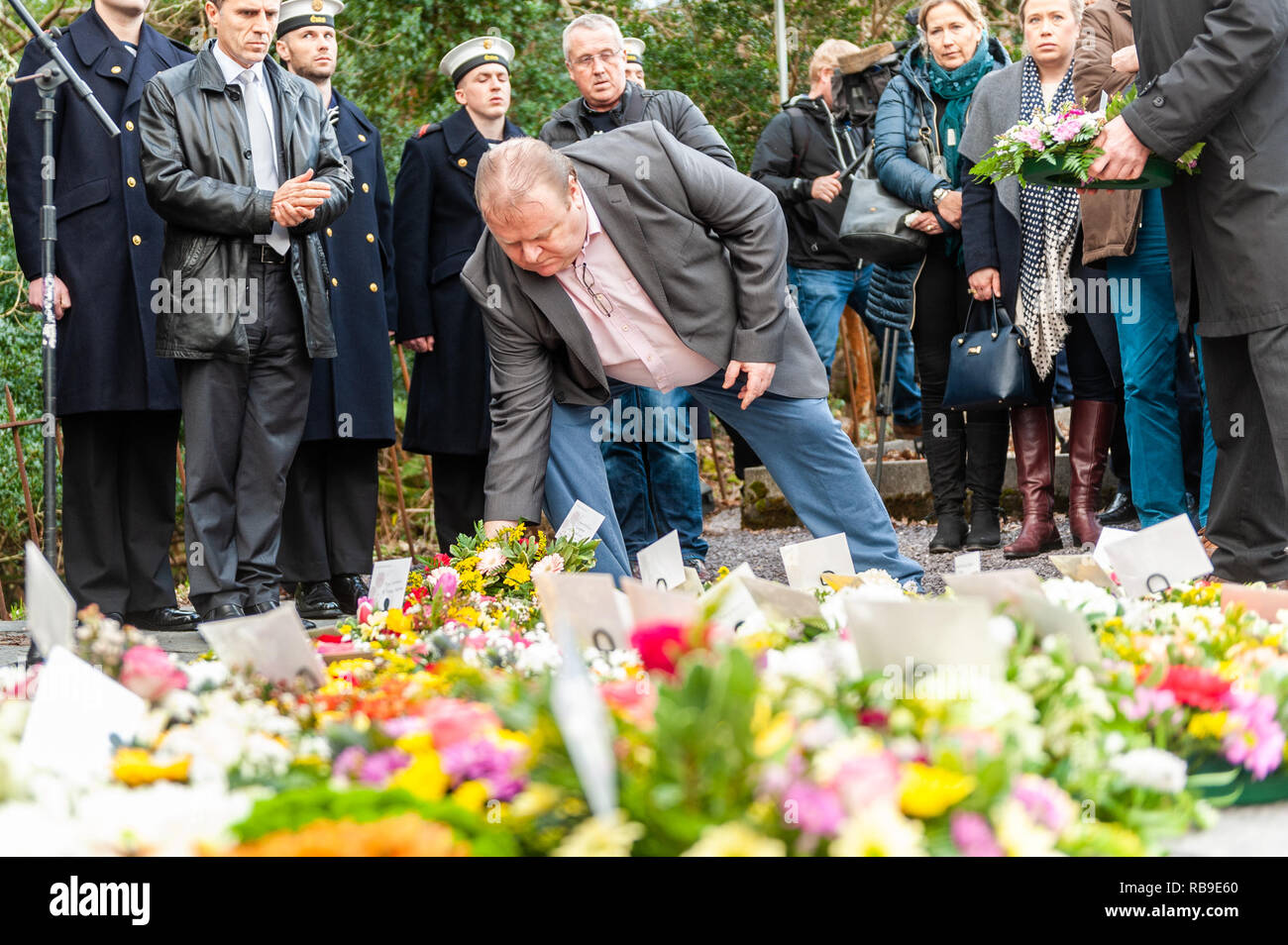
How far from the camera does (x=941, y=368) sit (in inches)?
221

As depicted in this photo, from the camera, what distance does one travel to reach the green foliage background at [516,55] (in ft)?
25.1

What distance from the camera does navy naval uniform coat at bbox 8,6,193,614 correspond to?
15.0 ft

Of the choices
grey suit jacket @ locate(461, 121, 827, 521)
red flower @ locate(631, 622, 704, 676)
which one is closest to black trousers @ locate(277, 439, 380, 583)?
grey suit jacket @ locate(461, 121, 827, 521)

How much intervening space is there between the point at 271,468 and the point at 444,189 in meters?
1.57

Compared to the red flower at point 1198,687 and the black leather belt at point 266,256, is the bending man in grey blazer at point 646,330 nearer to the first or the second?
the black leather belt at point 266,256

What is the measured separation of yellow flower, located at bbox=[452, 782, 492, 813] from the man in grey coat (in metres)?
2.62

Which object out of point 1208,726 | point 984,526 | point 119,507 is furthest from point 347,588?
point 1208,726

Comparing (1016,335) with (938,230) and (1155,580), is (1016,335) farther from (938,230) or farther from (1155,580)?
(1155,580)

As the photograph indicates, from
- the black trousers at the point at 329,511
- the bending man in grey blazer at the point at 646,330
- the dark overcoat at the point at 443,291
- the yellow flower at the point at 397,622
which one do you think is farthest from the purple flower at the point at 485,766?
the dark overcoat at the point at 443,291

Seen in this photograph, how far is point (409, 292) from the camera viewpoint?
17.9ft

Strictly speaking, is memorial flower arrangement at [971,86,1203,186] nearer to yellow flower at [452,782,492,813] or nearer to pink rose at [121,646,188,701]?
pink rose at [121,646,188,701]

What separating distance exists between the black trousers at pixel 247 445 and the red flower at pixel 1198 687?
2.99m

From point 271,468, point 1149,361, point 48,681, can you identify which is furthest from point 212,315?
point 1149,361

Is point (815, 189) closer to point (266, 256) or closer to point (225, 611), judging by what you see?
point (266, 256)
